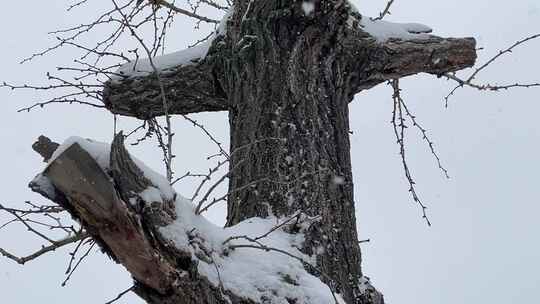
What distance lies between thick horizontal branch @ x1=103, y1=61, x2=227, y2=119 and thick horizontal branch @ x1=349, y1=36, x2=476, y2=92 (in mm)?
550

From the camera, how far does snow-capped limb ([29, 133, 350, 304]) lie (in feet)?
4.34

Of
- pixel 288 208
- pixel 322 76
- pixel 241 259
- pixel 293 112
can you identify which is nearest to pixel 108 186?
pixel 241 259

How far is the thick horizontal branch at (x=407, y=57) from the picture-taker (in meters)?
2.49

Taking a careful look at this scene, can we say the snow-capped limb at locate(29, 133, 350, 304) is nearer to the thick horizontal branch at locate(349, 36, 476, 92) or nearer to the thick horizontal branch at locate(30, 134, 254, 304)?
the thick horizontal branch at locate(30, 134, 254, 304)

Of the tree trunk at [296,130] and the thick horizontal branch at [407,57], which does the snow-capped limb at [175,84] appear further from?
the thick horizontal branch at [407,57]

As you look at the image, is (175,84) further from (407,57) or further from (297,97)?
(407,57)

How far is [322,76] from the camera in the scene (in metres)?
2.32

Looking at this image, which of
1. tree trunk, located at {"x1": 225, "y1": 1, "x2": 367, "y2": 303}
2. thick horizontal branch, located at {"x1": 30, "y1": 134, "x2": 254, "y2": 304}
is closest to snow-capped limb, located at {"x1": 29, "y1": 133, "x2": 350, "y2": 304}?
thick horizontal branch, located at {"x1": 30, "y1": 134, "x2": 254, "y2": 304}

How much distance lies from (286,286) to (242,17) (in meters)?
1.09

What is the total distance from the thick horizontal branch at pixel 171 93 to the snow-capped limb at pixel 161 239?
789 millimetres

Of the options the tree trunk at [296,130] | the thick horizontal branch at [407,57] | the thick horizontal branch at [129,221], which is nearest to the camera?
the thick horizontal branch at [129,221]

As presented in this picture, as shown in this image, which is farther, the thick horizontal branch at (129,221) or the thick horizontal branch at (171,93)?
the thick horizontal branch at (171,93)

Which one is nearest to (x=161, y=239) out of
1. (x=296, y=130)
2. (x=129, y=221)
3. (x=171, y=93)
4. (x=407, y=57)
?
(x=129, y=221)

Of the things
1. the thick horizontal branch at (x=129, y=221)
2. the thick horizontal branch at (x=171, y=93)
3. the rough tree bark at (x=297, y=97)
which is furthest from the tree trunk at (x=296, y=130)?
the thick horizontal branch at (x=129, y=221)
